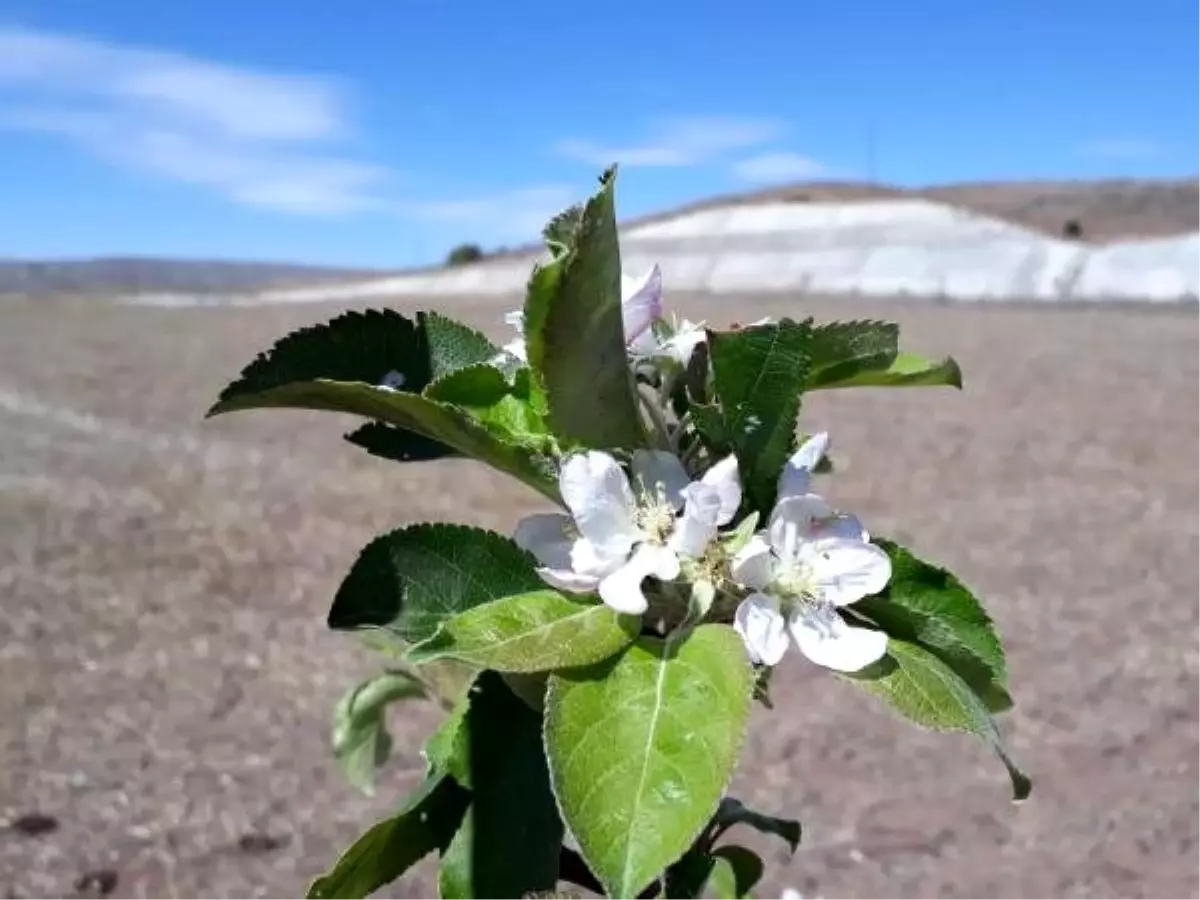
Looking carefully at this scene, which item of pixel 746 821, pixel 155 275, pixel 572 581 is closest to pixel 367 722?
pixel 746 821

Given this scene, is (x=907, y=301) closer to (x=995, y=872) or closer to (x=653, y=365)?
(x=995, y=872)

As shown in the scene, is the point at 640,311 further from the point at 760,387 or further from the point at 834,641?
the point at 834,641

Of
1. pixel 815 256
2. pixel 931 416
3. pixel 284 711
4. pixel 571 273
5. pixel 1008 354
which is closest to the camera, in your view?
pixel 571 273

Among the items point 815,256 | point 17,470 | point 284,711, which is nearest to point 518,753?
point 284,711

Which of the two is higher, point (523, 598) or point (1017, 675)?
point (523, 598)

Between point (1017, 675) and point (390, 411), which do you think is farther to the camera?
point (1017, 675)

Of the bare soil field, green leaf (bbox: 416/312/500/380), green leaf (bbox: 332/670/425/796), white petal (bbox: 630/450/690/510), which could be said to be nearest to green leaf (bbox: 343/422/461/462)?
green leaf (bbox: 416/312/500/380)

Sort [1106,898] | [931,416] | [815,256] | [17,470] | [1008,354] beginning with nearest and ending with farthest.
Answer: [1106,898] → [17,470] → [931,416] → [1008,354] → [815,256]
